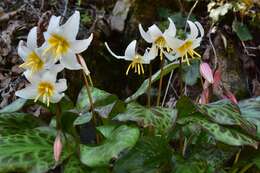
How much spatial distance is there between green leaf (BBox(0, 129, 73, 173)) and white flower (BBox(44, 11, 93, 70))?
25 centimetres

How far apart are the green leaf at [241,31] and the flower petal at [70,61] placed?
1.39 meters

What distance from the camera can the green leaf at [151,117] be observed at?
126cm

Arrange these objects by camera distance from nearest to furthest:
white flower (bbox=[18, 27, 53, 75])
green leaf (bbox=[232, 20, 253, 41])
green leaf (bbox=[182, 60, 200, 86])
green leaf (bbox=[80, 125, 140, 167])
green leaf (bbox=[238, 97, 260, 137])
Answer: green leaf (bbox=[80, 125, 140, 167]) → white flower (bbox=[18, 27, 53, 75]) → green leaf (bbox=[238, 97, 260, 137]) → green leaf (bbox=[182, 60, 200, 86]) → green leaf (bbox=[232, 20, 253, 41])

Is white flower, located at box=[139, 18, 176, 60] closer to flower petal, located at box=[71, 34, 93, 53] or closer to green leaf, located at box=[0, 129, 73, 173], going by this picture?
flower petal, located at box=[71, 34, 93, 53]

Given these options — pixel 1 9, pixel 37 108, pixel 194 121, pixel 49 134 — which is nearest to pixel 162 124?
pixel 194 121

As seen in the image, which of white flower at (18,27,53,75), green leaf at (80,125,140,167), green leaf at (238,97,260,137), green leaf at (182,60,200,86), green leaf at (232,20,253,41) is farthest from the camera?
green leaf at (232,20,253,41)

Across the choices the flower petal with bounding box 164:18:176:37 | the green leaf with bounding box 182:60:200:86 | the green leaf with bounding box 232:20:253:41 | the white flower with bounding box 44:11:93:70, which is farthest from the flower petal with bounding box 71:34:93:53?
the green leaf with bounding box 232:20:253:41

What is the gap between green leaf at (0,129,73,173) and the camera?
1214 mm

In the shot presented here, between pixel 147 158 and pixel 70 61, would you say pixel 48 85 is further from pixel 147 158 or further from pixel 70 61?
pixel 147 158

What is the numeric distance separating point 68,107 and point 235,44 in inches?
48.0

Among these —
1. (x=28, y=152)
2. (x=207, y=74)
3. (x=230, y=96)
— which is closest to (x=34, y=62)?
(x=28, y=152)

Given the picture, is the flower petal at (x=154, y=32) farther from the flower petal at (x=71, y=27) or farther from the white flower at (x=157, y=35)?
the flower petal at (x=71, y=27)

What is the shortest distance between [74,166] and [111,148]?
0.16 meters

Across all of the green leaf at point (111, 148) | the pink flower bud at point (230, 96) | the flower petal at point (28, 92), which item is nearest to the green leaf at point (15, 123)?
the flower petal at point (28, 92)
